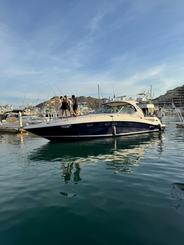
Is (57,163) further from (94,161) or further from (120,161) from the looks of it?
(120,161)

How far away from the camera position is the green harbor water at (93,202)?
453 centimetres

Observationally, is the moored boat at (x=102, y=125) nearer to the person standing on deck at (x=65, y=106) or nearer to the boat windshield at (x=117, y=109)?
the boat windshield at (x=117, y=109)

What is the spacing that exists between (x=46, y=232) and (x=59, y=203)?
1459 millimetres

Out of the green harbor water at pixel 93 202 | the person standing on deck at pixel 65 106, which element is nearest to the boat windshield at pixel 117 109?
the person standing on deck at pixel 65 106

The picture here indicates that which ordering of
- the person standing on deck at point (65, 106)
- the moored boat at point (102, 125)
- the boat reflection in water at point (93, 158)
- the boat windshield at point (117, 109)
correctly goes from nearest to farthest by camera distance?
the boat reflection in water at point (93, 158), the moored boat at point (102, 125), the person standing on deck at point (65, 106), the boat windshield at point (117, 109)

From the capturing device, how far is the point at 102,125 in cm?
1862

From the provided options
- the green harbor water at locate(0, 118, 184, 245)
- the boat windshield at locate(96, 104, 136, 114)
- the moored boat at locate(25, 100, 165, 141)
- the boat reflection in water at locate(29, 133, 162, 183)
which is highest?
the boat windshield at locate(96, 104, 136, 114)

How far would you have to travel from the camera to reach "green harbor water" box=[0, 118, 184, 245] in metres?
4.53

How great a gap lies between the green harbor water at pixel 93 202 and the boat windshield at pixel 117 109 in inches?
374

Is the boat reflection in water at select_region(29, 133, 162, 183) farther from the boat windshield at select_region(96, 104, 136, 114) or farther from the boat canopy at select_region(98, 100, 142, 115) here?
the boat canopy at select_region(98, 100, 142, 115)

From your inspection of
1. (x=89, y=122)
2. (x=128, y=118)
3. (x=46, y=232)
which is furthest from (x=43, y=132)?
(x=46, y=232)

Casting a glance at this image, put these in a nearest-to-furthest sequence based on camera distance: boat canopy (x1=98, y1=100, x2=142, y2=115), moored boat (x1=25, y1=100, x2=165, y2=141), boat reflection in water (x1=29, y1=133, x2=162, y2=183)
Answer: boat reflection in water (x1=29, y1=133, x2=162, y2=183) → moored boat (x1=25, y1=100, x2=165, y2=141) → boat canopy (x1=98, y1=100, x2=142, y2=115)

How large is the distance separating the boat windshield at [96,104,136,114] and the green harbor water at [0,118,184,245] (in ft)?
31.2

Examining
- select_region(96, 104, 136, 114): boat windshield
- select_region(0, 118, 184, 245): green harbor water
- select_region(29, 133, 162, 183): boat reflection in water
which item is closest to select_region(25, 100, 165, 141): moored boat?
select_region(96, 104, 136, 114): boat windshield
